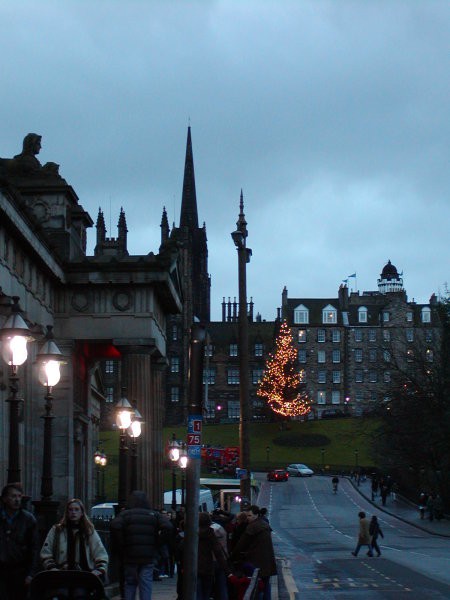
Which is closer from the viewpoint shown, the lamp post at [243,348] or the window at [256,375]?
the lamp post at [243,348]

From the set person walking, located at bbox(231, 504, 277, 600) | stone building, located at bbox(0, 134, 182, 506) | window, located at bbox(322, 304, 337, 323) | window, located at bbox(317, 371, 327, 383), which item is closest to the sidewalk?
stone building, located at bbox(0, 134, 182, 506)

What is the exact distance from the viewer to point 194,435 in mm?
13062

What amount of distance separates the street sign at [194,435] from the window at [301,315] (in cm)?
15208

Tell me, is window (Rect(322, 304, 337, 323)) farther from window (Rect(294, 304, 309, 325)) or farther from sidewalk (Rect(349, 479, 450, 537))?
sidewalk (Rect(349, 479, 450, 537))

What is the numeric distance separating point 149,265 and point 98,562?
23381 millimetres

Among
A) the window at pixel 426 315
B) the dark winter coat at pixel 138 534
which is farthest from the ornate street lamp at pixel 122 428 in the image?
the window at pixel 426 315

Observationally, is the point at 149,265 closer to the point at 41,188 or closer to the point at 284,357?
the point at 41,188

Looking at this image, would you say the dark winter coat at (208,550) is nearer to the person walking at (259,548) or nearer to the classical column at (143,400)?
the person walking at (259,548)

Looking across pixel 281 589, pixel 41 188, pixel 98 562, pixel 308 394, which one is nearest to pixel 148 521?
pixel 98 562

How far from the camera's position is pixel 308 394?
162250mm

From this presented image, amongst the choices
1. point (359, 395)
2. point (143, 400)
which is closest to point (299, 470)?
point (359, 395)

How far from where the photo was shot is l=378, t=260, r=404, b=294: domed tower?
195375 mm

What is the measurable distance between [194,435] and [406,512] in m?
65.3

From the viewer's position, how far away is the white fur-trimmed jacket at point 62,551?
12.8 metres
